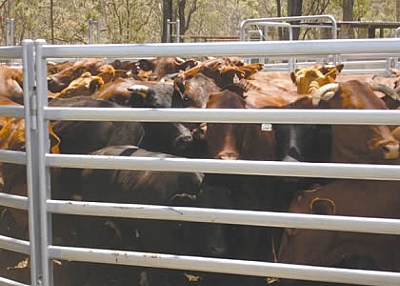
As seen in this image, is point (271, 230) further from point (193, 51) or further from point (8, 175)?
point (8, 175)

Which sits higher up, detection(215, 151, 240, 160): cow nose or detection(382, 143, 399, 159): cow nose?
detection(382, 143, 399, 159): cow nose

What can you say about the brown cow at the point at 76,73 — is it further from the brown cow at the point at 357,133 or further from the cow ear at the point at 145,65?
the brown cow at the point at 357,133

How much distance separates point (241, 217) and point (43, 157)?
1.10 m

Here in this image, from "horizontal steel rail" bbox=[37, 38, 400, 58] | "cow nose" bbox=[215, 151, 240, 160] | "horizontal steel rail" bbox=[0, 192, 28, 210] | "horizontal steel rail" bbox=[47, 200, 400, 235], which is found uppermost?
"horizontal steel rail" bbox=[37, 38, 400, 58]

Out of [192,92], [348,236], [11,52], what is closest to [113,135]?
[192,92]

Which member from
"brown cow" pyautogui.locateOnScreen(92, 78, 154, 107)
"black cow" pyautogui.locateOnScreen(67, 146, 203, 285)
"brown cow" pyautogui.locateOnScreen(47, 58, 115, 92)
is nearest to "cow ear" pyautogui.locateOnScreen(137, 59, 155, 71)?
"brown cow" pyautogui.locateOnScreen(47, 58, 115, 92)

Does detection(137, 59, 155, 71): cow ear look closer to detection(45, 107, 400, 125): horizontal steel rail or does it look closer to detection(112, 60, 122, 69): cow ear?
detection(112, 60, 122, 69): cow ear

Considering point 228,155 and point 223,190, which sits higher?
point 228,155

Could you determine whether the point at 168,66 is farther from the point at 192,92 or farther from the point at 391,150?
the point at 391,150

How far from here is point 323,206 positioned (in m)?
3.84

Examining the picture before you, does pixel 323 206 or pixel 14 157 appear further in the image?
pixel 323 206

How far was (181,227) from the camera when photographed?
4070 millimetres

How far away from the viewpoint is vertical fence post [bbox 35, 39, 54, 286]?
3553mm

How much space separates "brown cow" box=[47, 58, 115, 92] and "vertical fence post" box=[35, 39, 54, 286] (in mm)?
2666
